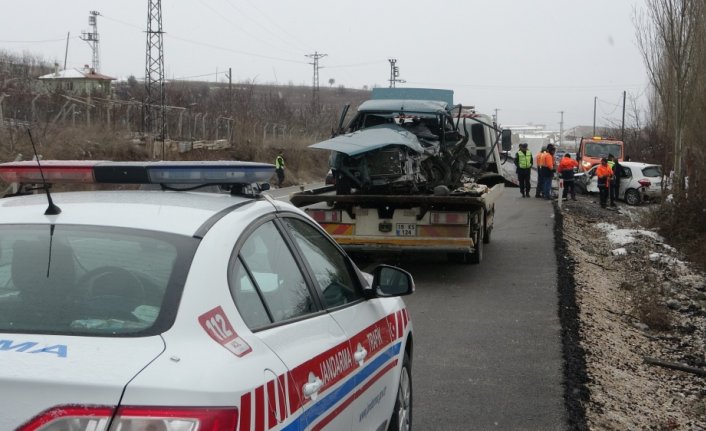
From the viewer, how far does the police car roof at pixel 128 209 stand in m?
2.99

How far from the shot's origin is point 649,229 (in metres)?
20.2

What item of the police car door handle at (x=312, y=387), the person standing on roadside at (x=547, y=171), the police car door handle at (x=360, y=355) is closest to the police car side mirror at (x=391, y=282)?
the police car door handle at (x=360, y=355)

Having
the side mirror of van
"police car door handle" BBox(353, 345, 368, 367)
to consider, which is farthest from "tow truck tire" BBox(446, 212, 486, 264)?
"police car door handle" BBox(353, 345, 368, 367)

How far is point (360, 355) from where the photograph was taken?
12.4 feet

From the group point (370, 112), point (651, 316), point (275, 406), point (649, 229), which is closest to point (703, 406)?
point (651, 316)

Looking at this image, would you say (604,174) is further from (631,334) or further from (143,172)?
(143,172)

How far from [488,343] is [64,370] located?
650 cm

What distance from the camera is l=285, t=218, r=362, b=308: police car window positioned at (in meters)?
3.79

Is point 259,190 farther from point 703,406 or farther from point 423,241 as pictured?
point 423,241

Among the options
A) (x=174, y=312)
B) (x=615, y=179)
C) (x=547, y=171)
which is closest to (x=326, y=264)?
(x=174, y=312)

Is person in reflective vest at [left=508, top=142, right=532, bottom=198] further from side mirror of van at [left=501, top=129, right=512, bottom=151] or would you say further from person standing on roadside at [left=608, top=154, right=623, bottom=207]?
side mirror of van at [left=501, top=129, right=512, bottom=151]

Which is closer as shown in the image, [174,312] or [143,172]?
[174,312]

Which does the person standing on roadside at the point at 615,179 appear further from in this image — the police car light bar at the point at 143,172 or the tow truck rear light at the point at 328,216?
the police car light bar at the point at 143,172

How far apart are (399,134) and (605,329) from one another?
415cm
